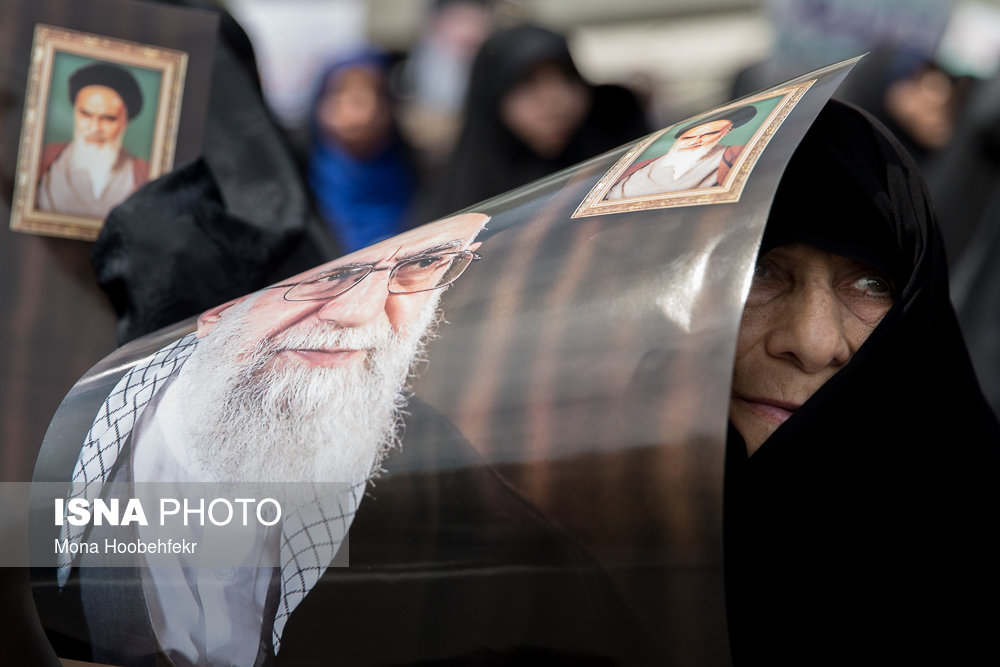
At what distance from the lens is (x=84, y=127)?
6.76ft

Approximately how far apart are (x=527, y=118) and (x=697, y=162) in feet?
10.9

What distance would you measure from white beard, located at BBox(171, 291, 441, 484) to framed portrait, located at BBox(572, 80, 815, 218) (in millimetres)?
260

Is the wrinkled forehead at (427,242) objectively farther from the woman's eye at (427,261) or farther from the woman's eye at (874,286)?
the woman's eye at (874,286)

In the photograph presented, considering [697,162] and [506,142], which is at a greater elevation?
[697,162]

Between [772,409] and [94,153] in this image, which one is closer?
[772,409]

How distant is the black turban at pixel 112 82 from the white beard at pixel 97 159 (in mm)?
62

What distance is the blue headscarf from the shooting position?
5590 millimetres

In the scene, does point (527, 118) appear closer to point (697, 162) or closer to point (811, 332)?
point (811, 332)

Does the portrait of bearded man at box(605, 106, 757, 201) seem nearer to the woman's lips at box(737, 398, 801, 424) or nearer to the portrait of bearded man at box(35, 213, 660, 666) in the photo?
the portrait of bearded man at box(35, 213, 660, 666)

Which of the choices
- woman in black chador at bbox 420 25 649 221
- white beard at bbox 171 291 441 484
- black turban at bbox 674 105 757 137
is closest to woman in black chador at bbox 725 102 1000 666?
black turban at bbox 674 105 757 137

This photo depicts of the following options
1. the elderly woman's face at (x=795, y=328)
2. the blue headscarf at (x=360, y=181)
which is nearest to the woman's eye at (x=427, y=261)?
the elderly woman's face at (x=795, y=328)

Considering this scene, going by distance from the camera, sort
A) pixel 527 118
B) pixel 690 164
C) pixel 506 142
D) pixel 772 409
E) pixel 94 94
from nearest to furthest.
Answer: pixel 690 164 → pixel 772 409 → pixel 94 94 → pixel 527 118 → pixel 506 142

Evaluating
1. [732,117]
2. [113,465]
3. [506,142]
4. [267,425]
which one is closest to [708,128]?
[732,117]

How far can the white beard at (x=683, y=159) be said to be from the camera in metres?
1.34
